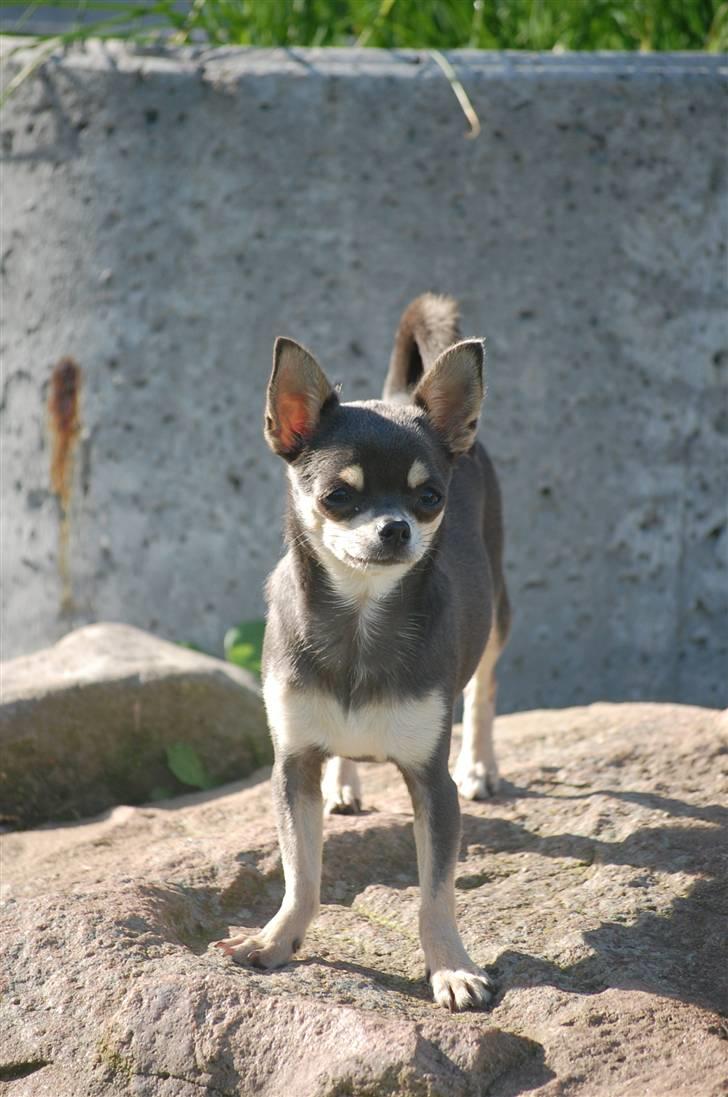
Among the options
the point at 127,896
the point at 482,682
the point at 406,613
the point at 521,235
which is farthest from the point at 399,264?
the point at 127,896

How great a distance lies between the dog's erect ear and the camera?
150 inches

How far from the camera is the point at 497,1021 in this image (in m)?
3.37

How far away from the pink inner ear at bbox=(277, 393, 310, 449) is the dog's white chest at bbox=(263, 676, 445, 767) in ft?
2.30

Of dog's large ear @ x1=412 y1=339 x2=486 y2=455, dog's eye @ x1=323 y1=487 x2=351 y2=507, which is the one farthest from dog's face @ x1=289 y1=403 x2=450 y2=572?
dog's large ear @ x1=412 y1=339 x2=486 y2=455

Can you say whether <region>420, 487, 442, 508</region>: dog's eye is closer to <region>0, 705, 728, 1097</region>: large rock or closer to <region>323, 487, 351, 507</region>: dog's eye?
<region>323, 487, 351, 507</region>: dog's eye

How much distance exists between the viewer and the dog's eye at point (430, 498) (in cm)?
376

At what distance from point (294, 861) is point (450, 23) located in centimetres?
521

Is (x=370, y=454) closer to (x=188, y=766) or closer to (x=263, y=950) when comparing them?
(x=263, y=950)

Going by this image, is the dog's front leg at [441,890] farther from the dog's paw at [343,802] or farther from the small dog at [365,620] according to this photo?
the dog's paw at [343,802]

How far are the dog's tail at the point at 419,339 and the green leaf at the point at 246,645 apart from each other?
195 centimetres

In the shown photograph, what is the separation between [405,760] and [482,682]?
1347 millimetres

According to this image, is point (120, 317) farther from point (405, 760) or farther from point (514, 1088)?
point (514, 1088)

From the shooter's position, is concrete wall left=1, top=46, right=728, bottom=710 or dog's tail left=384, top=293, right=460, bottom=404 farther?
concrete wall left=1, top=46, right=728, bottom=710

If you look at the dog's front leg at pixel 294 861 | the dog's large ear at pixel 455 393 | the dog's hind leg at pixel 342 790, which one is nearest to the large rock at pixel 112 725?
the dog's hind leg at pixel 342 790
